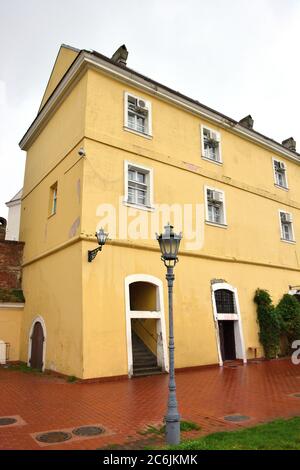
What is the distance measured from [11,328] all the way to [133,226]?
283 inches

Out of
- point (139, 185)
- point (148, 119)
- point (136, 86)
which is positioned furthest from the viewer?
point (148, 119)

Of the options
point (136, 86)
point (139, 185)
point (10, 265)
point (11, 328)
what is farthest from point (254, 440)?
point (10, 265)

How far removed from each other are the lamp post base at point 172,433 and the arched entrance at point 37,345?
8.87 metres

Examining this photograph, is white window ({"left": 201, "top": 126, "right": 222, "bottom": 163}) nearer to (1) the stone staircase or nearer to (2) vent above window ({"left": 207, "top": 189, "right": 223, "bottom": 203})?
(2) vent above window ({"left": 207, "top": 189, "right": 223, "bottom": 203})

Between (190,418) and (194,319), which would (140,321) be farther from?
(190,418)

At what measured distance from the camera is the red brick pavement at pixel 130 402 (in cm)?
627

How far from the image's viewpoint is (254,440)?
5312 mm

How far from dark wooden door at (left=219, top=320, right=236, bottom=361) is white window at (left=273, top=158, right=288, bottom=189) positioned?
8.63 metres

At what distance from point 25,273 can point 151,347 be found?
6.65m

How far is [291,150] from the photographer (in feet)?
70.5

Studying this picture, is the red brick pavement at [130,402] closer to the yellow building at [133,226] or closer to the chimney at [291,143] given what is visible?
the yellow building at [133,226]

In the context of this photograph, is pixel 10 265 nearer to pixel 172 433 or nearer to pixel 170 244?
pixel 170 244

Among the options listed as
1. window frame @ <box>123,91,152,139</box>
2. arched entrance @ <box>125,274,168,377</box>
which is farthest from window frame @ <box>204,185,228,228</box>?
arched entrance @ <box>125,274,168,377</box>

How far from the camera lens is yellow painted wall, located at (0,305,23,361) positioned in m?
15.6
